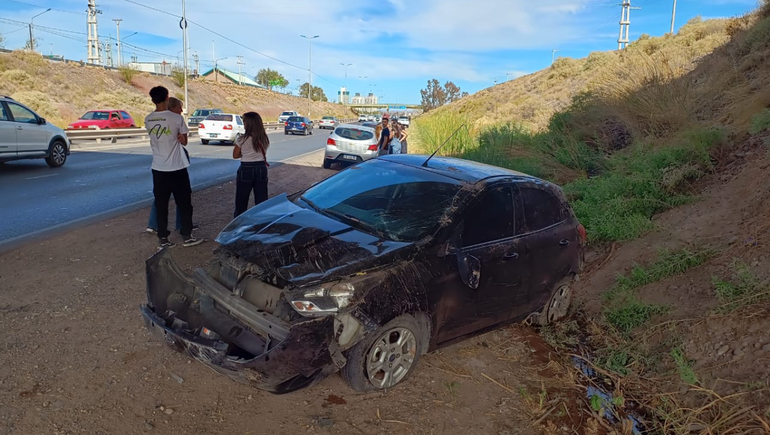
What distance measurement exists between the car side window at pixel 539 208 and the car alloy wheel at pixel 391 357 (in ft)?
5.23

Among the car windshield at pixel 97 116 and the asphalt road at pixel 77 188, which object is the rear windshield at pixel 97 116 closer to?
the car windshield at pixel 97 116

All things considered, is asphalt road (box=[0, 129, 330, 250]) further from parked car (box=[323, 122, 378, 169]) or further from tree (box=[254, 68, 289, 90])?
tree (box=[254, 68, 289, 90])

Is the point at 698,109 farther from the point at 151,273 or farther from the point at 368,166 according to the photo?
the point at 151,273

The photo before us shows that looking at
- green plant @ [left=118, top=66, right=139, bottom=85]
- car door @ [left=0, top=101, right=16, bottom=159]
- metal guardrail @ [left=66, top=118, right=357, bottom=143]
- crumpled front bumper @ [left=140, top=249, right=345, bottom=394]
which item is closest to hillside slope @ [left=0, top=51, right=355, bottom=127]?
green plant @ [left=118, top=66, right=139, bottom=85]

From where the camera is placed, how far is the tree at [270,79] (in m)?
114

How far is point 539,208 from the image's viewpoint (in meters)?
4.71

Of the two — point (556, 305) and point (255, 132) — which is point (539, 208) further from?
point (255, 132)

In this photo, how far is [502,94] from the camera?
145 feet

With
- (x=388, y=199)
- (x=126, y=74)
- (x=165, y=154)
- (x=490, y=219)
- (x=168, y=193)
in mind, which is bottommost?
(x=168, y=193)

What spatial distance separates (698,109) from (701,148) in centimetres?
357

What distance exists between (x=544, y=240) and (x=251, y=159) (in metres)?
4.02

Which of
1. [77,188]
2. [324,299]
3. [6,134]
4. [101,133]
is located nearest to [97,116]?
[101,133]

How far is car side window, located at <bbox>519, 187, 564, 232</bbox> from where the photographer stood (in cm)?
457

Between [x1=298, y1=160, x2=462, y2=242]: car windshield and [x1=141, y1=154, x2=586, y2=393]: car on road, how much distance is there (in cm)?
2
